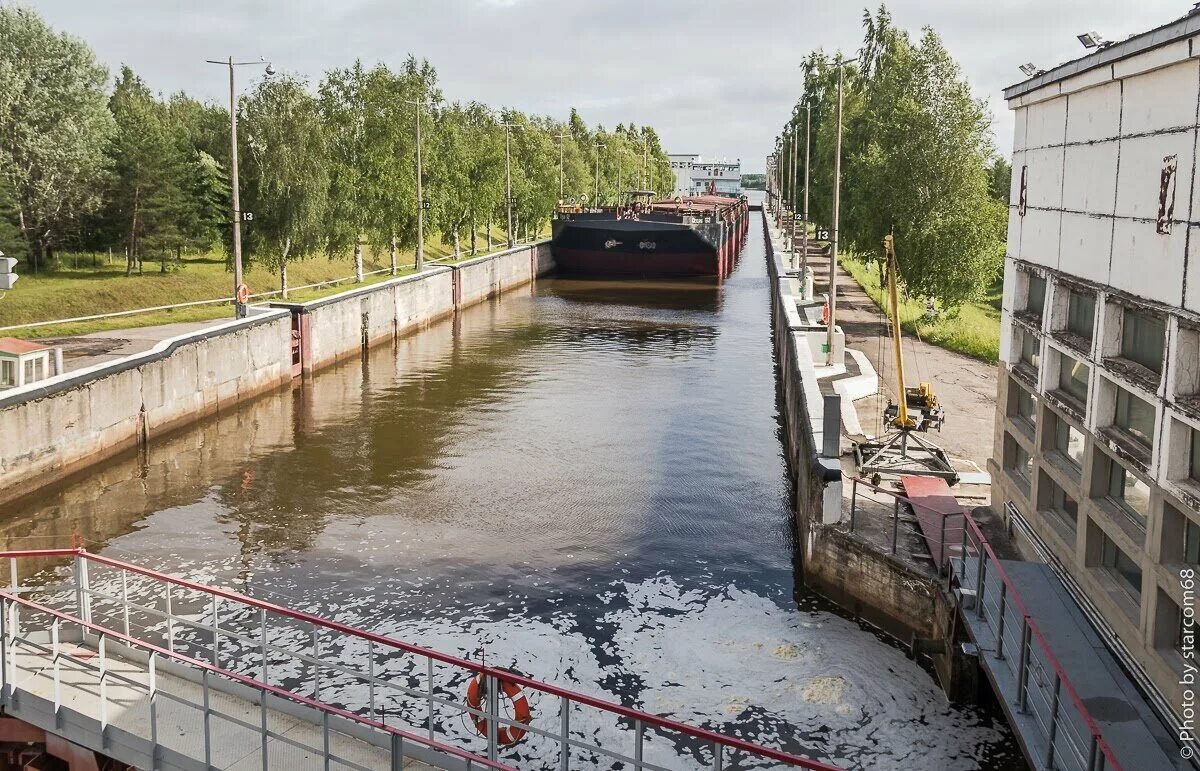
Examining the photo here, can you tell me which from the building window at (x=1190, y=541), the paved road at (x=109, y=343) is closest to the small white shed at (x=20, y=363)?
the paved road at (x=109, y=343)

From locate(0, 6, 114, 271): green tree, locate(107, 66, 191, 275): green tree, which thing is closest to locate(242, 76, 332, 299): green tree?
locate(107, 66, 191, 275): green tree

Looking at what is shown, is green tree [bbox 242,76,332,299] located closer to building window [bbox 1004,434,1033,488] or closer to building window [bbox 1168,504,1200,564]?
building window [bbox 1004,434,1033,488]

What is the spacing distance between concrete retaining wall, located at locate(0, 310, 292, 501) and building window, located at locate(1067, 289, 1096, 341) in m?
17.7

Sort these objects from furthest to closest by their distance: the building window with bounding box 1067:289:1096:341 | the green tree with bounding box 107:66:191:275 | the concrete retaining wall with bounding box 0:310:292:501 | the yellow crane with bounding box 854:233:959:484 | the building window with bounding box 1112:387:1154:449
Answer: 1. the green tree with bounding box 107:66:191:275
2. the concrete retaining wall with bounding box 0:310:292:501
3. the yellow crane with bounding box 854:233:959:484
4. the building window with bounding box 1067:289:1096:341
5. the building window with bounding box 1112:387:1154:449

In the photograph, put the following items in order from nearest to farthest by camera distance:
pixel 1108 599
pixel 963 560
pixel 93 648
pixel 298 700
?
1. pixel 298 700
2. pixel 1108 599
3. pixel 93 648
4. pixel 963 560

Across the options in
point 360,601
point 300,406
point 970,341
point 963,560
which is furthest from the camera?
point 970,341

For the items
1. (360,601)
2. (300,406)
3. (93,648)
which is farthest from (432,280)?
(93,648)

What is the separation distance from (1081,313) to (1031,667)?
4.20m

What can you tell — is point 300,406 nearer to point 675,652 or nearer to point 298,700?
point 675,652

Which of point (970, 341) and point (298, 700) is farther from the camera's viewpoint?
point (970, 341)

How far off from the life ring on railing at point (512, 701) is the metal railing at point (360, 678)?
5cm

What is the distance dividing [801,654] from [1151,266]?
22.4ft

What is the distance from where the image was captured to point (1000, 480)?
1535 centimetres

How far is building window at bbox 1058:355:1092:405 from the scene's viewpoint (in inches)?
492
